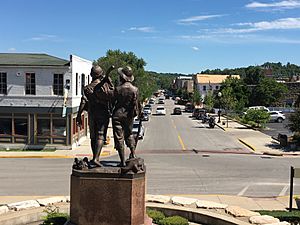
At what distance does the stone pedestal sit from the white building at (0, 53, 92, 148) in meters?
20.2

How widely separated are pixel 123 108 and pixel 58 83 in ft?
67.5

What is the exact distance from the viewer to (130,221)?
31.1 ft

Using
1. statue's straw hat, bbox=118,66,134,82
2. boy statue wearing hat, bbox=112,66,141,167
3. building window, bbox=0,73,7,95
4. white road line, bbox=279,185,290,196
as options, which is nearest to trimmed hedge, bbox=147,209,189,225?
boy statue wearing hat, bbox=112,66,141,167

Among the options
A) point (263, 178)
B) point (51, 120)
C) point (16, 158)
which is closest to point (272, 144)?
point (263, 178)

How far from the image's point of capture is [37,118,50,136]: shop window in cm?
2997

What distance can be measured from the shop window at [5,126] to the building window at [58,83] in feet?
12.9

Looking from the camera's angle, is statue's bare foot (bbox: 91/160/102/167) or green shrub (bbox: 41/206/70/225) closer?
statue's bare foot (bbox: 91/160/102/167)

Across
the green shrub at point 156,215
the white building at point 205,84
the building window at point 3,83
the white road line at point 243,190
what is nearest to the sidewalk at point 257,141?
the white road line at point 243,190

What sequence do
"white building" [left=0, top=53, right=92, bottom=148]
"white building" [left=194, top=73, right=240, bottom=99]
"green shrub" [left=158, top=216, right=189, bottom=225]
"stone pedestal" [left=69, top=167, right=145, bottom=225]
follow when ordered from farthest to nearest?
"white building" [left=194, top=73, right=240, bottom=99] < "white building" [left=0, top=53, right=92, bottom=148] < "green shrub" [left=158, top=216, right=189, bottom=225] < "stone pedestal" [left=69, top=167, right=145, bottom=225]

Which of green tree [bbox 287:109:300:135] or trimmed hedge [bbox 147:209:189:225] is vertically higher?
green tree [bbox 287:109:300:135]

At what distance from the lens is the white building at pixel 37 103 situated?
29.6 m

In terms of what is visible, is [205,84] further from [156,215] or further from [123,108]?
[123,108]

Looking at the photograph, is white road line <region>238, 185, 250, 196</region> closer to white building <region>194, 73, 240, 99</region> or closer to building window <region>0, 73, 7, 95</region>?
building window <region>0, 73, 7, 95</region>

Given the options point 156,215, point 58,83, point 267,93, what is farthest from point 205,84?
point 156,215
